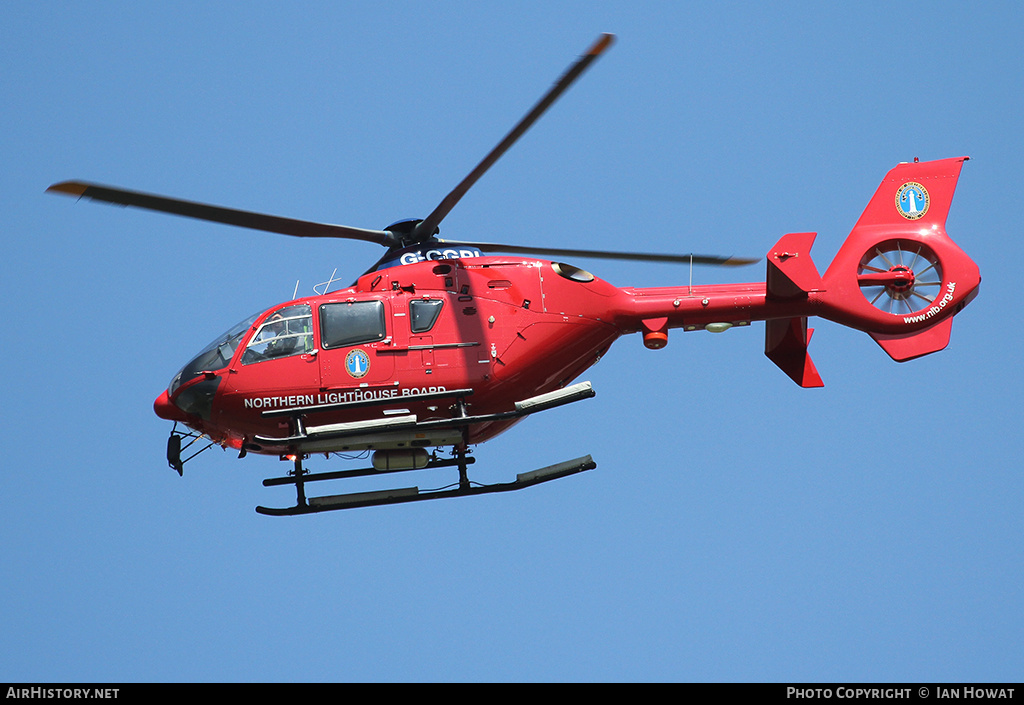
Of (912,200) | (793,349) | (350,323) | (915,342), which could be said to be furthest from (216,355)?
(912,200)

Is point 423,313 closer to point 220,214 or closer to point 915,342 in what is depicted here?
point 220,214

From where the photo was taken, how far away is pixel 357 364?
17719 mm

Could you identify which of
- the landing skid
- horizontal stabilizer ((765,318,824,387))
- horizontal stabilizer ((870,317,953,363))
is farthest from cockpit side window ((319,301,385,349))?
horizontal stabilizer ((870,317,953,363))

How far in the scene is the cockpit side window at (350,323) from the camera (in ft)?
58.6


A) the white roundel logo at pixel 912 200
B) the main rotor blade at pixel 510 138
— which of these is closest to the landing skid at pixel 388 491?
the main rotor blade at pixel 510 138

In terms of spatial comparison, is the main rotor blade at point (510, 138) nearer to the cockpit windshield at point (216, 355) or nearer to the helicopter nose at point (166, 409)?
the cockpit windshield at point (216, 355)

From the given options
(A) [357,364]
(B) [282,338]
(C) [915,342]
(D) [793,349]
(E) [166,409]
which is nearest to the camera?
(A) [357,364]

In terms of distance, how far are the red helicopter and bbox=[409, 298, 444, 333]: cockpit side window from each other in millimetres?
28

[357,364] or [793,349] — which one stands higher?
[793,349]

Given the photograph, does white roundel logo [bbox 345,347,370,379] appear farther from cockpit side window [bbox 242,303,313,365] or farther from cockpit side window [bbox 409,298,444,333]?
cockpit side window [bbox 409,298,444,333]

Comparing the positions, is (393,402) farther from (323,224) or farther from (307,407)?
(323,224)

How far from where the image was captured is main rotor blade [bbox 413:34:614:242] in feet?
50.8

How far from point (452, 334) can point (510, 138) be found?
286 centimetres

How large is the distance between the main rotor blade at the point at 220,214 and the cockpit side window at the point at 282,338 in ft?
3.75
